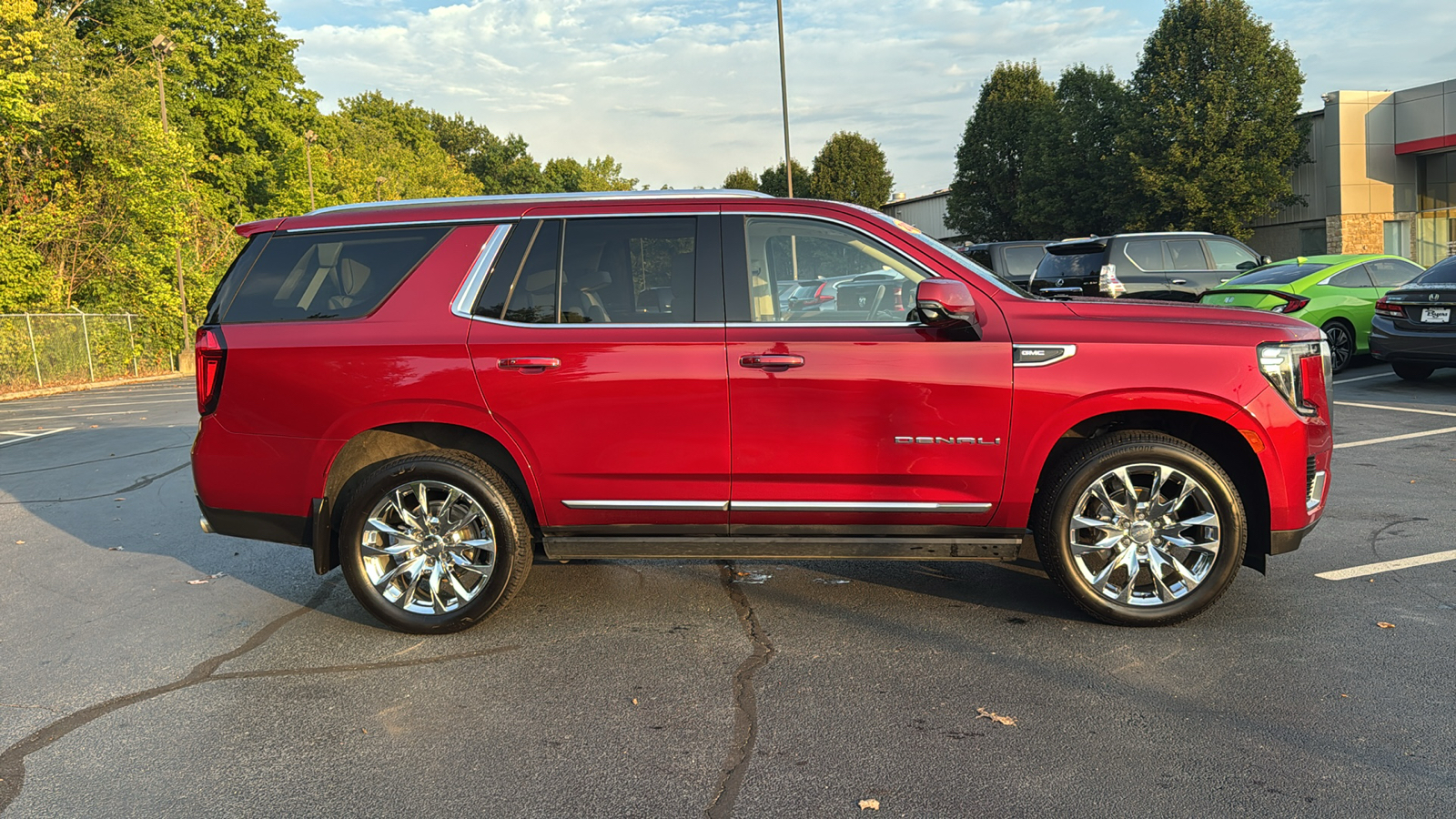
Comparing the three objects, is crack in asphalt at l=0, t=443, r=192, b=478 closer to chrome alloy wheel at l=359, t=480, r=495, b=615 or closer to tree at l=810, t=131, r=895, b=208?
chrome alloy wheel at l=359, t=480, r=495, b=615

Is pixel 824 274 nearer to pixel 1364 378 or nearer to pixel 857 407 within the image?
pixel 857 407

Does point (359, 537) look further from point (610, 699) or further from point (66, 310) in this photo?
point (66, 310)

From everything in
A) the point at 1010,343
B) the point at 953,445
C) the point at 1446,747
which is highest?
the point at 1010,343

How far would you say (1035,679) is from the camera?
12.8 ft

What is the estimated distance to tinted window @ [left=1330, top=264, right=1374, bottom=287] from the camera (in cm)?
1323

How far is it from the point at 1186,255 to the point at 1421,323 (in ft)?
14.6

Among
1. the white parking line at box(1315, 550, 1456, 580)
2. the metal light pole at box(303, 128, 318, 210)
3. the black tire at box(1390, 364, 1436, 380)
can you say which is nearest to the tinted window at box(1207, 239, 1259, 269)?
the black tire at box(1390, 364, 1436, 380)

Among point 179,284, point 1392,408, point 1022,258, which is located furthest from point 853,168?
point 1392,408

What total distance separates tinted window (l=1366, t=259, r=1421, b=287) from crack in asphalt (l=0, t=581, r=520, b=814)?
44.3 feet

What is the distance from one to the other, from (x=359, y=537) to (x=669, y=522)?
1408 millimetres

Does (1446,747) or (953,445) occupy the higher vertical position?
(953,445)

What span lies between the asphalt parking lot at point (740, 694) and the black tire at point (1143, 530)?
169 mm

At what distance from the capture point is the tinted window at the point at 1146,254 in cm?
1495

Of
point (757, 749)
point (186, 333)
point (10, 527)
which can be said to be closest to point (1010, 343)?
point (757, 749)
